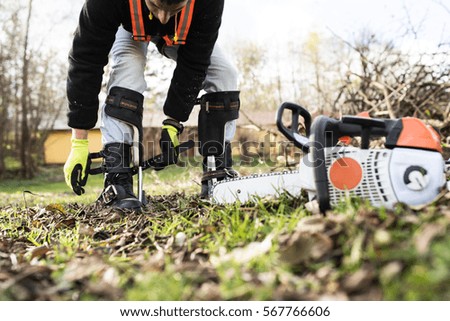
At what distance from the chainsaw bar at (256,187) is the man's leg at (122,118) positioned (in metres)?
0.51

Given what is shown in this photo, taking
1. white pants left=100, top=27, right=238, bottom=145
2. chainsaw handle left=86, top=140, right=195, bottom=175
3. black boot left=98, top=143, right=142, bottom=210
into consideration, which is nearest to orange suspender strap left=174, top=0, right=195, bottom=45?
white pants left=100, top=27, right=238, bottom=145

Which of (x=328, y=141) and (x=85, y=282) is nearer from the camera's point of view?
(x=85, y=282)

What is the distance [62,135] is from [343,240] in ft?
66.3

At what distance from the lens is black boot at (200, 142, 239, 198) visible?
2904 mm

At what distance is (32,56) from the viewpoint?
654 inches

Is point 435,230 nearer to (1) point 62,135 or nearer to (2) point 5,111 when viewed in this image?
(2) point 5,111

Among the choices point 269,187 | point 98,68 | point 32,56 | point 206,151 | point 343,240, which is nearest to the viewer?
point 343,240

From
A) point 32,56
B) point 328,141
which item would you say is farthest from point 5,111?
point 328,141

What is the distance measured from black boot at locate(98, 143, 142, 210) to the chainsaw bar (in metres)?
0.51

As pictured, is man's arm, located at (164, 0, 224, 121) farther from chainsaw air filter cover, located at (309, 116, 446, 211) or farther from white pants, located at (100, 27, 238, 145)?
chainsaw air filter cover, located at (309, 116, 446, 211)

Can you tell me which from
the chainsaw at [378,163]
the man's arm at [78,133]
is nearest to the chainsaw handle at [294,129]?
the chainsaw at [378,163]

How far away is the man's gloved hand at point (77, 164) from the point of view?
108 inches

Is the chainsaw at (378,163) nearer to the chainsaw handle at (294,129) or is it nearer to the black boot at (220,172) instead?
the chainsaw handle at (294,129)
